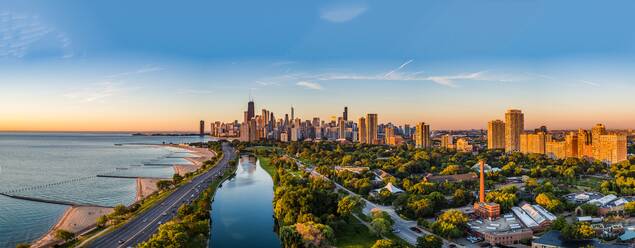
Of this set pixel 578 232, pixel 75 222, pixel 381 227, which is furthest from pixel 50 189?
pixel 578 232

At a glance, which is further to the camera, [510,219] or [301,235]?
[510,219]

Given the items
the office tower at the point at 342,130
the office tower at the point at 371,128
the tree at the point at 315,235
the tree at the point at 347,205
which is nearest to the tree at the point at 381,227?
the tree at the point at 315,235

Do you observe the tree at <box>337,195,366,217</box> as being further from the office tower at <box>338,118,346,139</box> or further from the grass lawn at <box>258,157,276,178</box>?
the office tower at <box>338,118,346,139</box>

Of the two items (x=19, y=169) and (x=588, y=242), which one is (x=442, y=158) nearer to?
(x=588, y=242)

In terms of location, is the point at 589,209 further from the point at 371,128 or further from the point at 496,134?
the point at 371,128

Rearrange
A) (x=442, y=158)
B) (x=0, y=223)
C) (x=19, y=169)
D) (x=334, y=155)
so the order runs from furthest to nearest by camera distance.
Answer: (x=334, y=155), (x=442, y=158), (x=19, y=169), (x=0, y=223)

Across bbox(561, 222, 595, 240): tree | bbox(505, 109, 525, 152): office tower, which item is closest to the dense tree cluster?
bbox(561, 222, 595, 240): tree

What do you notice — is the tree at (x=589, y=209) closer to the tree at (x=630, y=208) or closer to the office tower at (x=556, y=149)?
the tree at (x=630, y=208)

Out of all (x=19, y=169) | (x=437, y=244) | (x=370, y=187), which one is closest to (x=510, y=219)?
(x=437, y=244)
